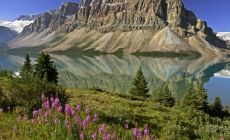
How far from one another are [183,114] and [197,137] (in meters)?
4.72

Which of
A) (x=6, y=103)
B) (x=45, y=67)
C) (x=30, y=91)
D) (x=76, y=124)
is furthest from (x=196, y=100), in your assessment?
(x=76, y=124)

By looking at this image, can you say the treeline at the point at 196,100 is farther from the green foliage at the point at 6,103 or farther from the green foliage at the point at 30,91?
the green foliage at the point at 6,103

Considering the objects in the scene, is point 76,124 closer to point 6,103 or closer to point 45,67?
point 6,103

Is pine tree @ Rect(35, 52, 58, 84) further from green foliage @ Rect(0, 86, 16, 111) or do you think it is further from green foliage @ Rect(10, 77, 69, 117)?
green foliage @ Rect(0, 86, 16, 111)

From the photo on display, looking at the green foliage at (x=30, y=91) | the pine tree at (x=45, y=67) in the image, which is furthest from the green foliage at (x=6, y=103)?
the pine tree at (x=45, y=67)

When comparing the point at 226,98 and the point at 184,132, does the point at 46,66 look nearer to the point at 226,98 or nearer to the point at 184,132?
the point at 184,132

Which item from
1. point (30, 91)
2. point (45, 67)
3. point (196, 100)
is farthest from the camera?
point (45, 67)

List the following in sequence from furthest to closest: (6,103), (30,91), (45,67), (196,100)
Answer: (45,67), (196,100), (30,91), (6,103)

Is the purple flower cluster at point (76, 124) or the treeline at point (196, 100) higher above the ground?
the purple flower cluster at point (76, 124)

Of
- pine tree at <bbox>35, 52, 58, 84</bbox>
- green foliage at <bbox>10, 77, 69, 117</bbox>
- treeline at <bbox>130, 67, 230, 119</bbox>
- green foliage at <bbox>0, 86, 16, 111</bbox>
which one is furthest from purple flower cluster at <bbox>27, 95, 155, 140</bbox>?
pine tree at <bbox>35, 52, 58, 84</bbox>

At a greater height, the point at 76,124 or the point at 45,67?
the point at 45,67

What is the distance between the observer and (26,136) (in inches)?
377

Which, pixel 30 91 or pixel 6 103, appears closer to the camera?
pixel 6 103

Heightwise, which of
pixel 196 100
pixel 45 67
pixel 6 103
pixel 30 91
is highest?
pixel 45 67
